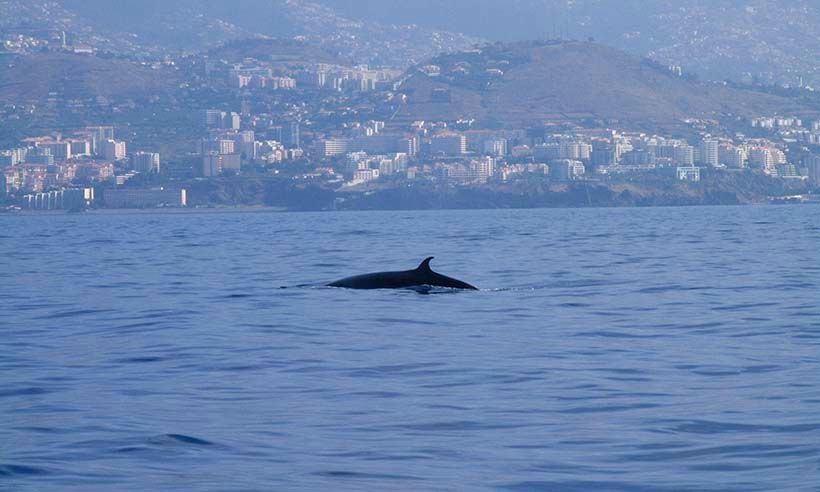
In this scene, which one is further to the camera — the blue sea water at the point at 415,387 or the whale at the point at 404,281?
the whale at the point at 404,281

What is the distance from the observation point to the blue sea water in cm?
1049

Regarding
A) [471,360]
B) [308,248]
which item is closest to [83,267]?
[308,248]

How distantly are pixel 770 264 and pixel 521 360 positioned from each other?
2001 centimetres

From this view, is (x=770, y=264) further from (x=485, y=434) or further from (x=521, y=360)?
(x=485, y=434)

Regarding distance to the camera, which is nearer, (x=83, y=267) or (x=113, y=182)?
(x=83, y=267)

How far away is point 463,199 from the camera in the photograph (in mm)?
190750

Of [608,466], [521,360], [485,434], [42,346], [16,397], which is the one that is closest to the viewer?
[608,466]

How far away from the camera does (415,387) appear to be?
554 inches

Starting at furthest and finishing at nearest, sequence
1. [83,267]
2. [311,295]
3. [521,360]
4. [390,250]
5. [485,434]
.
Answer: [390,250]
[83,267]
[311,295]
[521,360]
[485,434]

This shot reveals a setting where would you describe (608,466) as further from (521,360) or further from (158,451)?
(521,360)

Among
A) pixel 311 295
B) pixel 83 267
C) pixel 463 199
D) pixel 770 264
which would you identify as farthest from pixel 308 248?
pixel 463 199

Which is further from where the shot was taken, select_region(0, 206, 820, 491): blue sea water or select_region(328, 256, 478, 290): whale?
select_region(328, 256, 478, 290): whale

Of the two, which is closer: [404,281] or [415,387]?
[415,387]

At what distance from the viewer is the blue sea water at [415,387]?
413 inches
